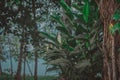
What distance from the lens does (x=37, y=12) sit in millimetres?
10430

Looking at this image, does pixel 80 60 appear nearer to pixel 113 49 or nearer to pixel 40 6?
pixel 113 49

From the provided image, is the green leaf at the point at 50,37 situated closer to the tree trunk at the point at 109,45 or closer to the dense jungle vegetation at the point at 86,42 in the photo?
the dense jungle vegetation at the point at 86,42

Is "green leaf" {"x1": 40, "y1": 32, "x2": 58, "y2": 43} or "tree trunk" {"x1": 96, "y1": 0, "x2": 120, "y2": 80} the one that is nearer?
"tree trunk" {"x1": 96, "y1": 0, "x2": 120, "y2": 80}

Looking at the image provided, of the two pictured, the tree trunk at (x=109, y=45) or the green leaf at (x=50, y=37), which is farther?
the green leaf at (x=50, y=37)

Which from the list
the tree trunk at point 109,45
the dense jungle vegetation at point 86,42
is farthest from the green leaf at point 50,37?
the tree trunk at point 109,45

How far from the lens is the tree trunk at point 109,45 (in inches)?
87.8

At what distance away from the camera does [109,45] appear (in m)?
2.27

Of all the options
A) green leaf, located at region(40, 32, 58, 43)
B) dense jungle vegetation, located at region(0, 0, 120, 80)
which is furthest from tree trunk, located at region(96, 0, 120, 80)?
green leaf, located at region(40, 32, 58, 43)

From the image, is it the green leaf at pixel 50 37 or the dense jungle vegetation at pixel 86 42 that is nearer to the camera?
the dense jungle vegetation at pixel 86 42

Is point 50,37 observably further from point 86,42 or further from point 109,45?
point 109,45

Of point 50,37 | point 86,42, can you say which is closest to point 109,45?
point 86,42

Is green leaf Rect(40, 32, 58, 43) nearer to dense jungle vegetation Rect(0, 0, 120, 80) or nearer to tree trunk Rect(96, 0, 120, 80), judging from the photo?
dense jungle vegetation Rect(0, 0, 120, 80)

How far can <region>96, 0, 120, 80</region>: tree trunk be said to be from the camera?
2.23 m

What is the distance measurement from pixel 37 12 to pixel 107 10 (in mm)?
8209
